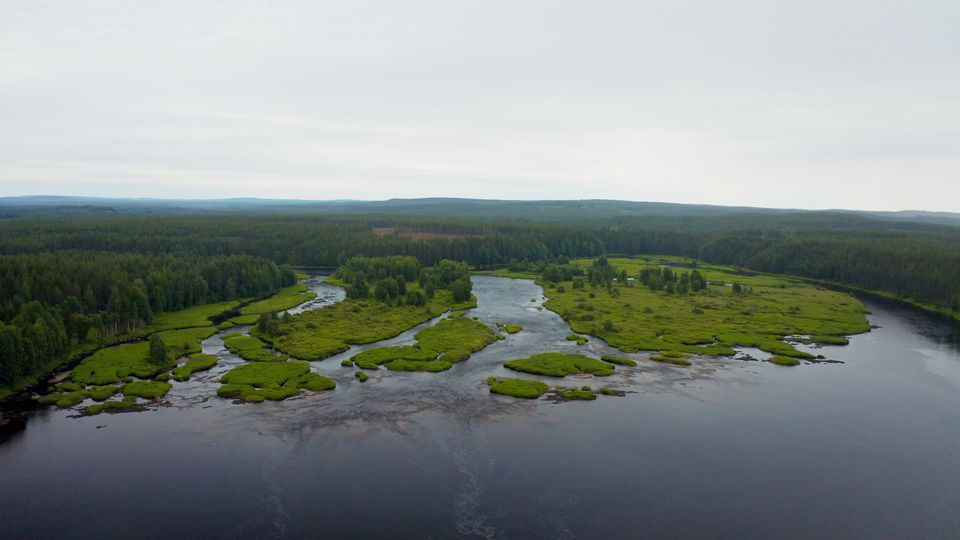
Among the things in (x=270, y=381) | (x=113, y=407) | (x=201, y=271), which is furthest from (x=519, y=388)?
(x=201, y=271)

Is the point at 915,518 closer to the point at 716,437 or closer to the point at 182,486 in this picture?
the point at 716,437

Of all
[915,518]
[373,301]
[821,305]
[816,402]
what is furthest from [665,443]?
[821,305]

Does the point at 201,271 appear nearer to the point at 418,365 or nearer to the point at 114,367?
the point at 114,367

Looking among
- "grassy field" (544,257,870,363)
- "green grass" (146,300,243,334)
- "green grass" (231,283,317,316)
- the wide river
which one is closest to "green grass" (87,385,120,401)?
the wide river

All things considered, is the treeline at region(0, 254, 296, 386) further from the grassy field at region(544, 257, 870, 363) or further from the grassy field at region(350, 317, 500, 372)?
the grassy field at region(544, 257, 870, 363)

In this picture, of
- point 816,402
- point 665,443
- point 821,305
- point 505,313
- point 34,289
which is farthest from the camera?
point 821,305

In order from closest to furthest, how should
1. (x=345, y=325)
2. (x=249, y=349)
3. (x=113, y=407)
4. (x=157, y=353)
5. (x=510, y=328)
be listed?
1. (x=113, y=407)
2. (x=157, y=353)
3. (x=249, y=349)
4. (x=345, y=325)
5. (x=510, y=328)
